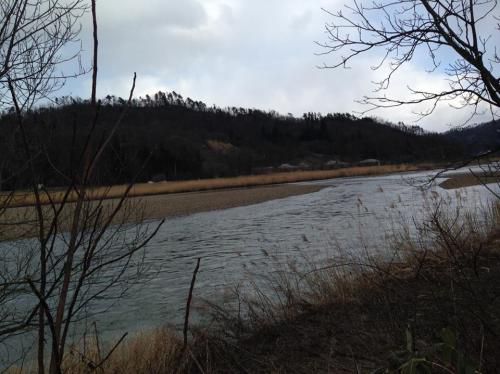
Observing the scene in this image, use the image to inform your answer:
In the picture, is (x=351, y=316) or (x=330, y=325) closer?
(x=330, y=325)

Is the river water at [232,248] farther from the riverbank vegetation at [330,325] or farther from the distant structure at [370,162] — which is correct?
the distant structure at [370,162]

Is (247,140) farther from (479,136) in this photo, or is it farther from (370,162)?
(479,136)

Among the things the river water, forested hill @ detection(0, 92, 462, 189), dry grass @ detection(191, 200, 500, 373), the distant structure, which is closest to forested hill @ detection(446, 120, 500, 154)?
dry grass @ detection(191, 200, 500, 373)

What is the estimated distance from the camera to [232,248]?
15.7 metres

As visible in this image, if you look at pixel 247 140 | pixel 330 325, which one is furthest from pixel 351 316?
pixel 247 140

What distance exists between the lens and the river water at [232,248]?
8.89 m

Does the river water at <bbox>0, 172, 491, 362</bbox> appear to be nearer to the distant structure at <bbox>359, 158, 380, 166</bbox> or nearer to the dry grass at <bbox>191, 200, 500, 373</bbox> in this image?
the dry grass at <bbox>191, 200, 500, 373</bbox>

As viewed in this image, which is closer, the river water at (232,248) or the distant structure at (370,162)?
the river water at (232,248)

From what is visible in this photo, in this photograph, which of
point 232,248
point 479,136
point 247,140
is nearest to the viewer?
point 479,136

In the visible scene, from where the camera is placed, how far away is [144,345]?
19.2ft

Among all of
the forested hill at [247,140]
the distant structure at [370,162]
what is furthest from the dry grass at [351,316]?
the distant structure at [370,162]

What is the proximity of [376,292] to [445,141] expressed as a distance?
2.16m

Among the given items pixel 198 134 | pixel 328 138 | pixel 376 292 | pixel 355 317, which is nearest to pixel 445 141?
pixel 376 292

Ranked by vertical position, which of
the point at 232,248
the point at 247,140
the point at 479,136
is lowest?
the point at 232,248
